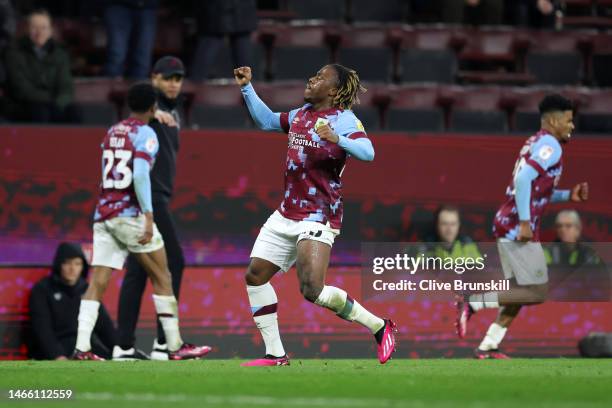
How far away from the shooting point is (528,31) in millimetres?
15039

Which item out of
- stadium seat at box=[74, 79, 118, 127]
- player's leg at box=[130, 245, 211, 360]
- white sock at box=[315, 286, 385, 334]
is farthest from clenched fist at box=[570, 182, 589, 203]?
stadium seat at box=[74, 79, 118, 127]

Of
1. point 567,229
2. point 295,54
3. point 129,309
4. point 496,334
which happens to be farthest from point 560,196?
point 295,54

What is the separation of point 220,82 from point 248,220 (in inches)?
64.6

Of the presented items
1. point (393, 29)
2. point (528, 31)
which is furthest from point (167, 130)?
point (528, 31)

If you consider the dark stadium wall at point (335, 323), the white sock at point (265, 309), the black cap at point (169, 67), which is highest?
the black cap at point (169, 67)

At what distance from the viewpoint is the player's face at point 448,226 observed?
12141 mm

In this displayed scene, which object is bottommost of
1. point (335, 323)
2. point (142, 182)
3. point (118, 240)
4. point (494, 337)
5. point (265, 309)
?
point (335, 323)

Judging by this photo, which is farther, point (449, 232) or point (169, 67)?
point (449, 232)

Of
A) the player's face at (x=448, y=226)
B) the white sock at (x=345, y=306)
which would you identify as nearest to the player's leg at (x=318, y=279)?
the white sock at (x=345, y=306)

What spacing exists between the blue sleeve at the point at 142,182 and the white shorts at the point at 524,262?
2.75 meters

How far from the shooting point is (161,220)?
33.9 ft

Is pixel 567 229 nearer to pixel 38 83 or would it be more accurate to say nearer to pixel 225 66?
pixel 225 66

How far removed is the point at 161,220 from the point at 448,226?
2.98m

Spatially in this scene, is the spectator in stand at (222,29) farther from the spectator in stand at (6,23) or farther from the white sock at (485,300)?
the white sock at (485,300)
